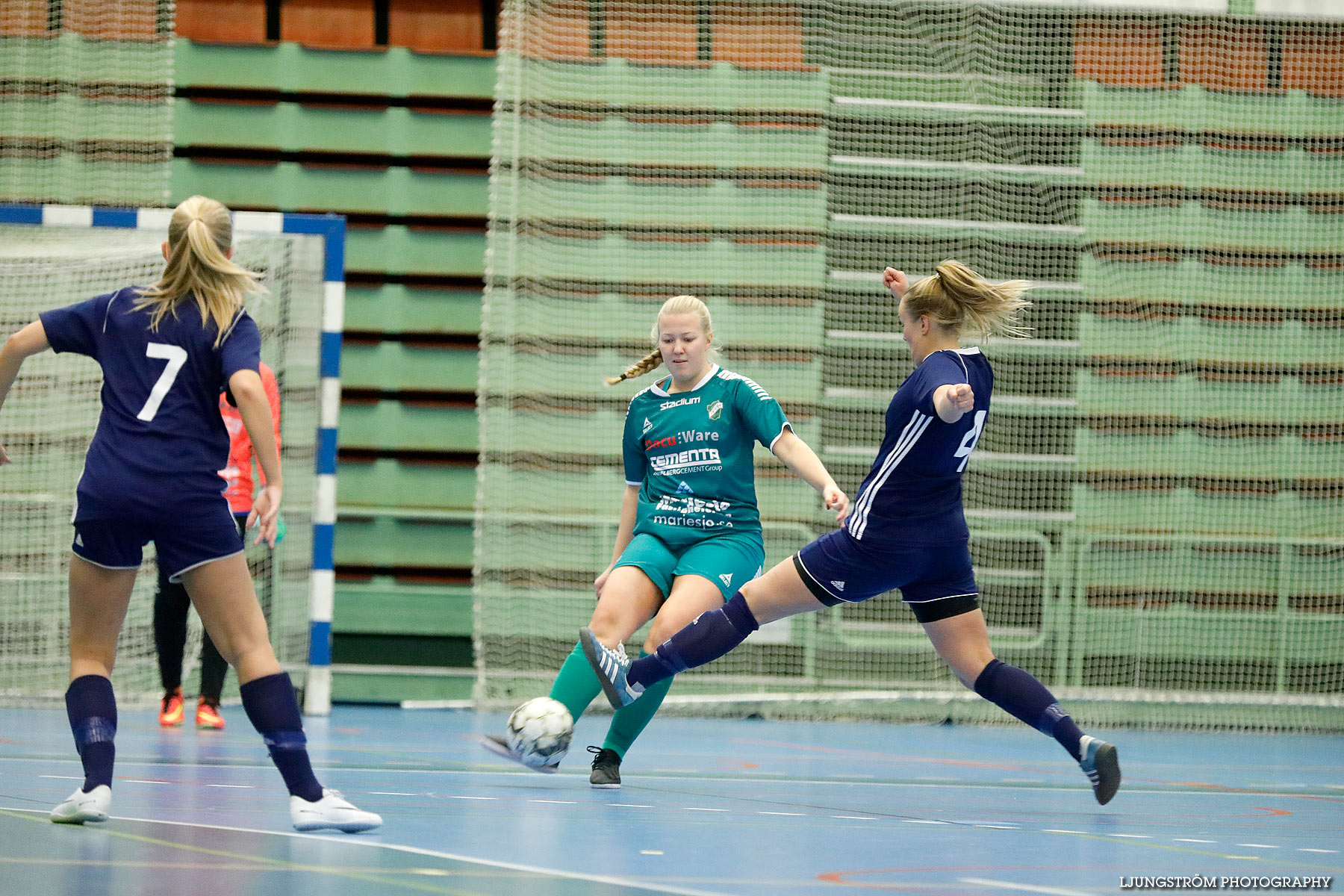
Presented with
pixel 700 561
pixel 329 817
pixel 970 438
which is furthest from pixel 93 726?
Answer: pixel 970 438

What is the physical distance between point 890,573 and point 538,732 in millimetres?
1179

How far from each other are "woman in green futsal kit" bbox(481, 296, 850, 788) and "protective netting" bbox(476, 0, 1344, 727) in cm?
426

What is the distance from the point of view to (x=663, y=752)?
6562 mm

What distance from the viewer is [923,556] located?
4484 mm

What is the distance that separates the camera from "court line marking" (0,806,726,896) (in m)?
2.94

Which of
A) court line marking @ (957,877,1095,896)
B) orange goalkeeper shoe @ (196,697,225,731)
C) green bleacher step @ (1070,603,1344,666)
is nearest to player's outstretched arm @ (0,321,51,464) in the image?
court line marking @ (957,877,1095,896)

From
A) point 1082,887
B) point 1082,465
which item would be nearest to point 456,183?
point 1082,465

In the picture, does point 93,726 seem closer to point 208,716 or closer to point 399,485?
point 208,716

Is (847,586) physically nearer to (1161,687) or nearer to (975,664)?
(975,664)

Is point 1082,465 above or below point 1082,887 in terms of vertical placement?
above

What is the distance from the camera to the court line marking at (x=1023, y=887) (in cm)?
300

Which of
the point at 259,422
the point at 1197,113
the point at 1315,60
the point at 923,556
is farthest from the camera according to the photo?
the point at 1315,60

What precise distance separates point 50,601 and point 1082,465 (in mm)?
6244

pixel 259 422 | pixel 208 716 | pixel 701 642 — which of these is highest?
pixel 259 422
